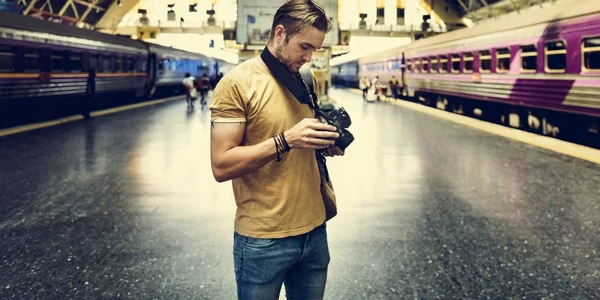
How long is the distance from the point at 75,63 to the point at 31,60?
3.22 metres

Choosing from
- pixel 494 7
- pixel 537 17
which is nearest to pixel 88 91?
pixel 537 17

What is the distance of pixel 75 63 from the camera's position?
19125 mm

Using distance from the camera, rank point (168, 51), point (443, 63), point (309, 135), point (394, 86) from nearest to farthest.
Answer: point (309, 135) < point (443, 63) < point (394, 86) < point (168, 51)

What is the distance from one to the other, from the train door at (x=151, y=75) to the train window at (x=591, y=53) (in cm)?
2318

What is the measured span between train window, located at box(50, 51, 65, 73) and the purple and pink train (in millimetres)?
14248

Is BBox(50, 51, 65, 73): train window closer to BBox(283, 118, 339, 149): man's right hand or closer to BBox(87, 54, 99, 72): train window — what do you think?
BBox(87, 54, 99, 72): train window

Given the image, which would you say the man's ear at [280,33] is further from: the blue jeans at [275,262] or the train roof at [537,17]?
the train roof at [537,17]

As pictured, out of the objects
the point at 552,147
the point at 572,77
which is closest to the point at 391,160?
the point at 552,147

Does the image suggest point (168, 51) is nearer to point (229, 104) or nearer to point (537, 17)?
point (537, 17)

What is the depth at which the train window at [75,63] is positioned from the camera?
18766mm

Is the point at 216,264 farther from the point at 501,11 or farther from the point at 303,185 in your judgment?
the point at 501,11

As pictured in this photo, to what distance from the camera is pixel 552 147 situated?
11.5 metres

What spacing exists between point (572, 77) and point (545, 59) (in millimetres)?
1409

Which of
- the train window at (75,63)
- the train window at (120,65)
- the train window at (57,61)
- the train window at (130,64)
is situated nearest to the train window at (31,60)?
the train window at (57,61)
